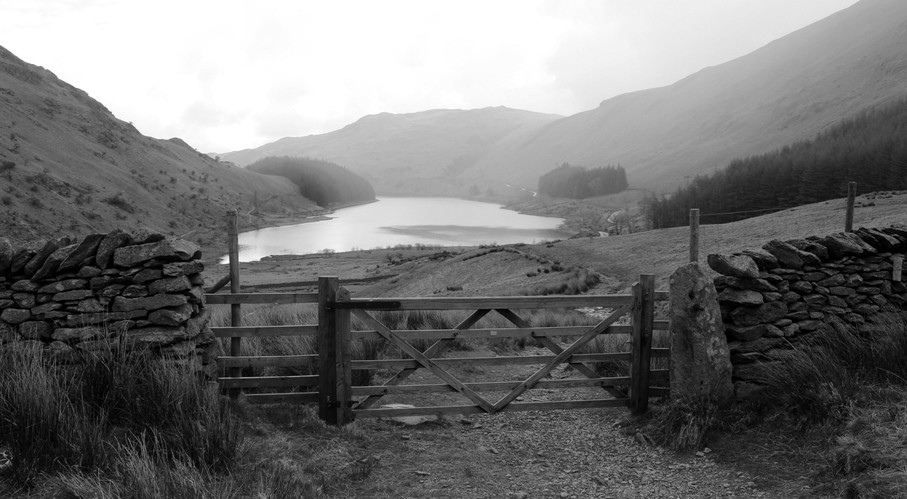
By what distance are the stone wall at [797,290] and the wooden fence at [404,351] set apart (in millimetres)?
911

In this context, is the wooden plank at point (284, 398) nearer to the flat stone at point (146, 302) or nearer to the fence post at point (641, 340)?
the flat stone at point (146, 302)

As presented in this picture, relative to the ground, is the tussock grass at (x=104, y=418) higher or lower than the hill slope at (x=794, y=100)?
lower

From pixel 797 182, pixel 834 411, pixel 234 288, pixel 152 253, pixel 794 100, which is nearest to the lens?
pixel 834 411

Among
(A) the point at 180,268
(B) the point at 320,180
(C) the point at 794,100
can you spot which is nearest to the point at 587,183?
(C) the point at 794,100

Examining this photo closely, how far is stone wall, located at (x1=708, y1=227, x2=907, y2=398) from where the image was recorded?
6.52m

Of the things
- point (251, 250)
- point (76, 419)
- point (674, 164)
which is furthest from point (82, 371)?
point (674, 164)

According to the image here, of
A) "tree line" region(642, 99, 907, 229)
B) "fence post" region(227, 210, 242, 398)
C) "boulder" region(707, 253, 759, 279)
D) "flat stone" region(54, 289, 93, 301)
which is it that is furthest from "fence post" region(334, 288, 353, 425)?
"tree line" region(642, 99, 907, 229)

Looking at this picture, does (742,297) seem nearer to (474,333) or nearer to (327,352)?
(474,333)

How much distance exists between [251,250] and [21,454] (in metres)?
59.7

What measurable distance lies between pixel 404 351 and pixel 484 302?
1049 millimetres

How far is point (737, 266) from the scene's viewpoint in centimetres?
649

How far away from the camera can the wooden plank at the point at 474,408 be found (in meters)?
6.66

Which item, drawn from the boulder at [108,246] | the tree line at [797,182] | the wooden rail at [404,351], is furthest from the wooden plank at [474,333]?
the tree line at [797,182]

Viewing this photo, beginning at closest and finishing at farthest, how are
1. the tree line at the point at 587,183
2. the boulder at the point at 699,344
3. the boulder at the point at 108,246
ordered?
the boulder at the point at 108,246 → the boulder at the point at 699,344 → the tree line at the point at 587,183
